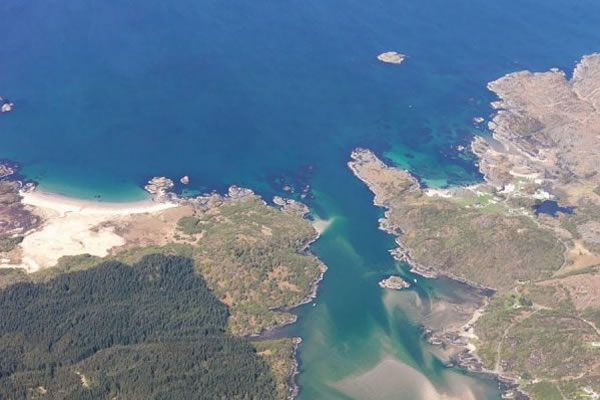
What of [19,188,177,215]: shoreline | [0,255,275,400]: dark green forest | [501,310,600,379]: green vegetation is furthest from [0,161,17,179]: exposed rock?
[501,310,600,379]: green vegetation

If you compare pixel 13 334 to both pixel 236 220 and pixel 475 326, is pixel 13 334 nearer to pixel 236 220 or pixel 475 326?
pixel 236 220

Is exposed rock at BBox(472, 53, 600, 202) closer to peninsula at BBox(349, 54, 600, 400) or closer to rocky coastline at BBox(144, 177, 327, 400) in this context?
peninsula at BBox(349, 54, 600, 400)

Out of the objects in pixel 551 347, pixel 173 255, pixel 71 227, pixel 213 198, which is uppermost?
pixel 551 347

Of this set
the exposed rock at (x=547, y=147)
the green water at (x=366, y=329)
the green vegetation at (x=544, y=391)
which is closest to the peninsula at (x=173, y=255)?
the green water at (x=366, y=329)

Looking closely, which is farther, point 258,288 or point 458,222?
point 458,222

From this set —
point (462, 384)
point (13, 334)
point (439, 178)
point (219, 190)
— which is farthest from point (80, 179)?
point (462, 384)

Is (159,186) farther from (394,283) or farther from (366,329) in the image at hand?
(366,329)

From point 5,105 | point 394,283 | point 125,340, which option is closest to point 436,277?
point 394,283
